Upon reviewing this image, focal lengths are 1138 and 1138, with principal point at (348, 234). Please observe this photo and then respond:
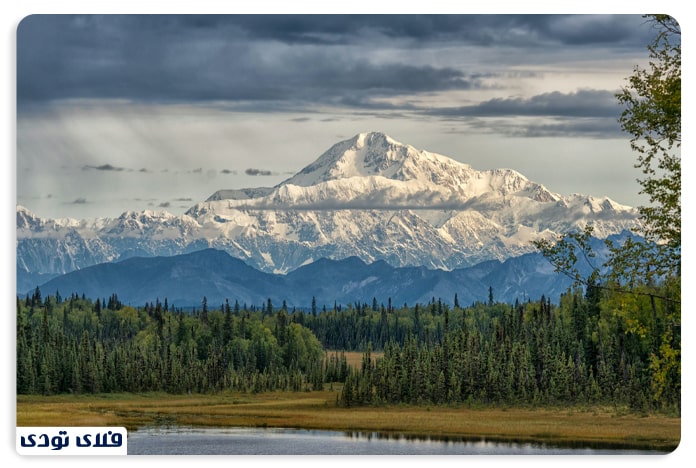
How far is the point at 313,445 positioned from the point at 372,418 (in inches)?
507

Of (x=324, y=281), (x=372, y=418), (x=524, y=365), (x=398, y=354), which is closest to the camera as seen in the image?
(x=372, y=418)

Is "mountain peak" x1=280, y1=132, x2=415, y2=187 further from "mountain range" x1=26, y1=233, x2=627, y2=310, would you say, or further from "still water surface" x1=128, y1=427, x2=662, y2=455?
"mountain range" x1=26, y1=233, x2=627, y2=310

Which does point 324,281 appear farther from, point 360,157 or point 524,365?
point 360,157

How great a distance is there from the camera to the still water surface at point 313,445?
37844 mm

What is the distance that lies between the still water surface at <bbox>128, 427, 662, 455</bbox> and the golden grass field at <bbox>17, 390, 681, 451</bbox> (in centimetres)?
160

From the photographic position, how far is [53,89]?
38.9m

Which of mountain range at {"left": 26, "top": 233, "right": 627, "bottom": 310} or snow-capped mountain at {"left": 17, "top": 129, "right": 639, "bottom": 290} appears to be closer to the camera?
snow-capped mountain at {"left": 17, "top": 129, "right": 639, "bottom": 290}

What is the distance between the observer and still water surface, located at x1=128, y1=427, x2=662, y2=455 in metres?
37.8

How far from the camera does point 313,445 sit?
40.1m

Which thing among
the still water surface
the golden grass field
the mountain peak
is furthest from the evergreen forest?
the mountain peak

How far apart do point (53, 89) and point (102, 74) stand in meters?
1.89

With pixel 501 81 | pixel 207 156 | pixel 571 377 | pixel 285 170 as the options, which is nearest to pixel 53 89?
pixel 207 156

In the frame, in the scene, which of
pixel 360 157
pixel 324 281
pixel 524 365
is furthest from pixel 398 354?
pixel 324 281

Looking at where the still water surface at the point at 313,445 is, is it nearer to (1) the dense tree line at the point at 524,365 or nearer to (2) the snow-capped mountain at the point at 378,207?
(2) the snow-capped mountain at the point at 378,207
